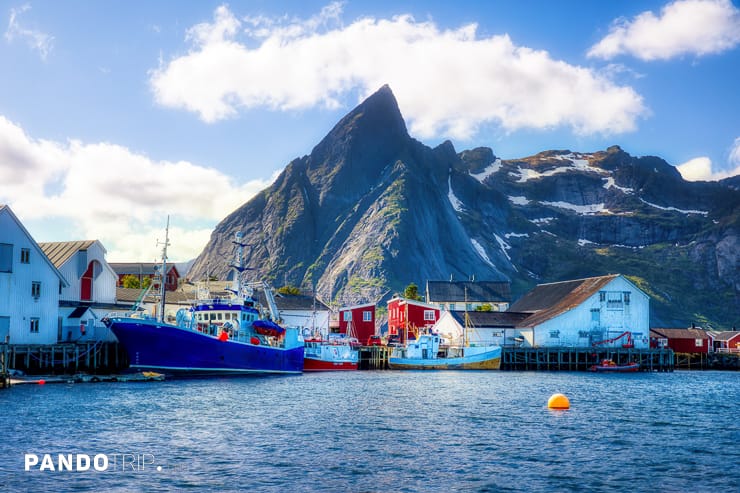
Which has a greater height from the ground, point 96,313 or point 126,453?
point 96,313

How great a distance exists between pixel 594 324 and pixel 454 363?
2011 centimetres

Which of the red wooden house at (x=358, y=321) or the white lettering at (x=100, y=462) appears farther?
the red wooden house at (x=358, y=321)

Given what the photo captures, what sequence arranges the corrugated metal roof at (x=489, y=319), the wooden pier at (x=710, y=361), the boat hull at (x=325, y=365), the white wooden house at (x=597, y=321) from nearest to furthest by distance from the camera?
the boat hull at (x=325, y=365) → the white wooden house at (x=597, y=321) → the corrugated metal roof at (x=489, y=319) → the wooden pier at (x=710, y=361)

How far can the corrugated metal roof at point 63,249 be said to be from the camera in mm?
69188

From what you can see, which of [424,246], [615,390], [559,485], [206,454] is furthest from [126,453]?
[424,246]

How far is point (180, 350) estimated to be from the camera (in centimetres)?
5875

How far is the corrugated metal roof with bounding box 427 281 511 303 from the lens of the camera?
127500 millimetres

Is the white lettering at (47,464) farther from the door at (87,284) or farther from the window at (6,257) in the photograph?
the door at (87,284)

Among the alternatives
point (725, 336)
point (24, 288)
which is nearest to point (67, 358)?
point (24, 288)

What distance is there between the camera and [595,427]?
36500mm

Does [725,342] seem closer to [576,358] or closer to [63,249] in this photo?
[576,358]

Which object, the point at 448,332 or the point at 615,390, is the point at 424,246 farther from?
the point at 615,390

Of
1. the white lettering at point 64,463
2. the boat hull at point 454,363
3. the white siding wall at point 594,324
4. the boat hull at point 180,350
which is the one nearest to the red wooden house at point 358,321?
the boat hull at point 454,363

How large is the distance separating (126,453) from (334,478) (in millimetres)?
8404
